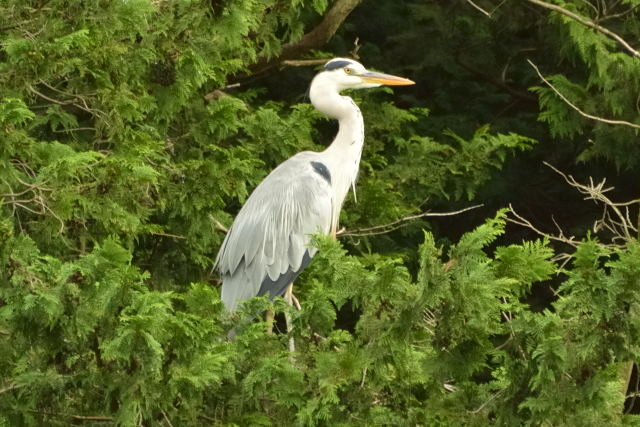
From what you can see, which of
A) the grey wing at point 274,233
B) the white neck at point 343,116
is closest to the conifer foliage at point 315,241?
the grey wing at point 274,233

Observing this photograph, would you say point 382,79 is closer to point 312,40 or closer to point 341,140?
point 341,140

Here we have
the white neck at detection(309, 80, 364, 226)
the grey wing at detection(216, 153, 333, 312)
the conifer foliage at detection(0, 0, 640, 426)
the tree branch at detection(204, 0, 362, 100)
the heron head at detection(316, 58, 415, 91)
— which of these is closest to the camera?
the conifer foliage at detection(0, 0, 640, 426)

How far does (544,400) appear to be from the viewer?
3756mm

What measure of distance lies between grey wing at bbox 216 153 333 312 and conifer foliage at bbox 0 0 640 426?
139 millimetres

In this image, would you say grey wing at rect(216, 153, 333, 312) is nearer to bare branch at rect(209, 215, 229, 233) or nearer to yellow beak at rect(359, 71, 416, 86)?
bare branch at rect(209, 215, 229, 233)

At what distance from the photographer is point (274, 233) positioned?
7.03 metres

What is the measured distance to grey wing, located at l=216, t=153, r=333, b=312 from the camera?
689 cm

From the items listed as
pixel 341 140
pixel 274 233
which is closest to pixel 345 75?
pixel 341 140

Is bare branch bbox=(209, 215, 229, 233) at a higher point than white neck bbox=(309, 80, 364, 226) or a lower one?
lower

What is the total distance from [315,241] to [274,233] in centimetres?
306

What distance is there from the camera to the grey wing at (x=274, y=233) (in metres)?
6.89

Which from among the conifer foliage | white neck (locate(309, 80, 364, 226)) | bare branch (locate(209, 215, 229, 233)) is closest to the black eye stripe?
white neck (locate(309, 80, 364, 226))

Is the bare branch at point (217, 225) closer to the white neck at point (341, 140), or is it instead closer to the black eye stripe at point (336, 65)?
the white neck at point (341, 140)

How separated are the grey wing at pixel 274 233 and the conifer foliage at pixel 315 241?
0.14m
